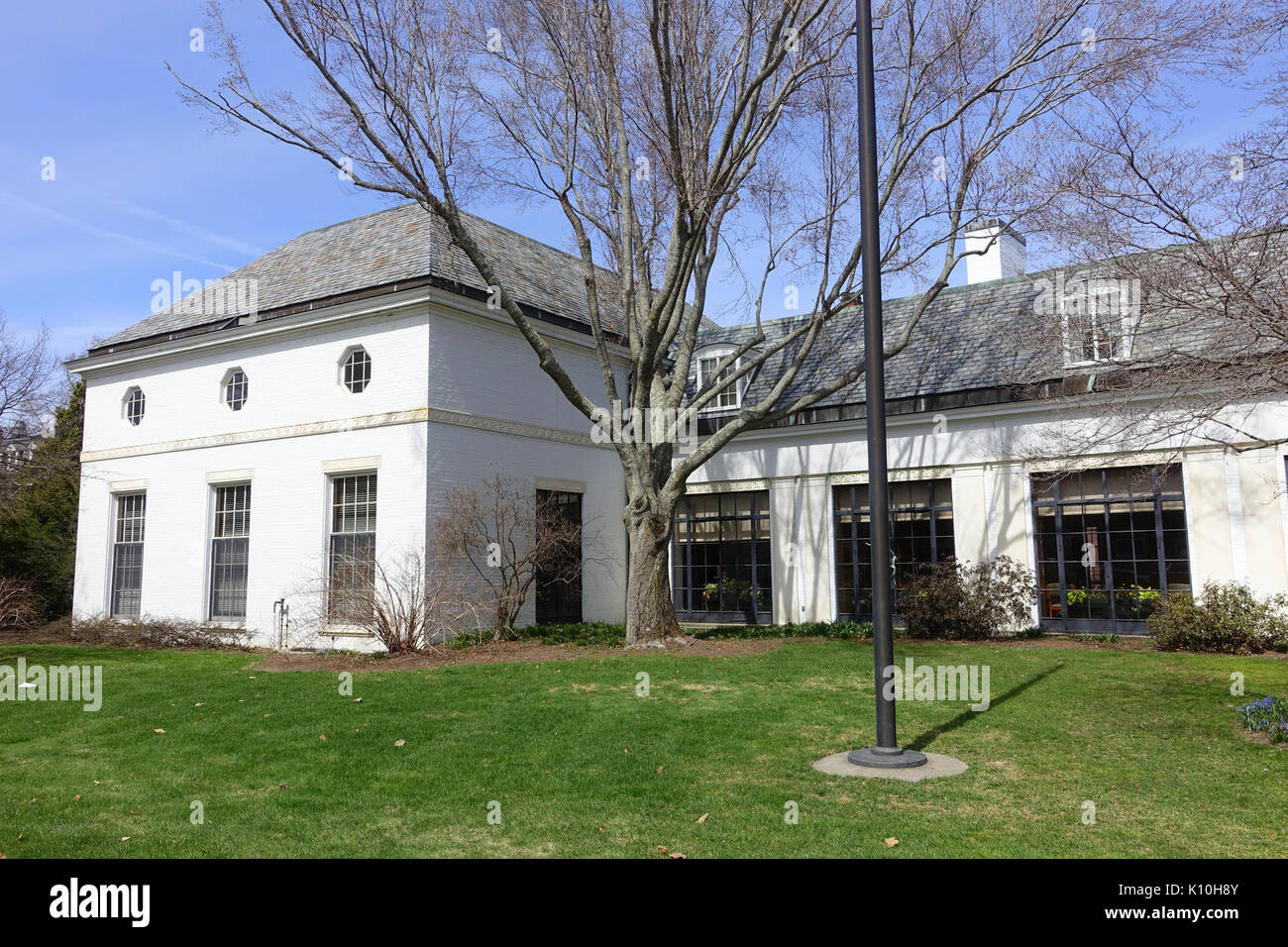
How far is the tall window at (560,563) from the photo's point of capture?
730 inches

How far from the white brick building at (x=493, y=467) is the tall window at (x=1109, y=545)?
0.04m

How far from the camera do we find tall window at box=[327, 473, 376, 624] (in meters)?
16.9

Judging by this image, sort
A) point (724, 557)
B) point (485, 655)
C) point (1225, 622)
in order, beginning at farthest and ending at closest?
point (724, 557)
point (485, 655)
point (1225, 622)

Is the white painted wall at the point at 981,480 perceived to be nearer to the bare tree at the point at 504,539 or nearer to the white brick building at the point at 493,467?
the white brick building at the point at 493,467

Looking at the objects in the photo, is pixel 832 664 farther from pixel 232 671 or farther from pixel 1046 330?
pixel 232 671

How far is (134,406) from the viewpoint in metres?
22.0

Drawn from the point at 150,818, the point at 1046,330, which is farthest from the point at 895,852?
the point at 1046,330

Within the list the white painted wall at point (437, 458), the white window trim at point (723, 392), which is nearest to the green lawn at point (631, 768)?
the white painted wall at point (437, 458)

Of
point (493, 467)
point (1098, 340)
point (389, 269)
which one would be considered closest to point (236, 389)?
point (389, 269)

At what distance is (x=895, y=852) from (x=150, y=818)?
5.03 meters

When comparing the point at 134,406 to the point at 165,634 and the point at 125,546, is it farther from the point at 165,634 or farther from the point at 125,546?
the point at 165,634

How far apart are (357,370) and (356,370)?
0.10 feet

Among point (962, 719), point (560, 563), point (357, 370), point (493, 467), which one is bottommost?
point (962, 719)

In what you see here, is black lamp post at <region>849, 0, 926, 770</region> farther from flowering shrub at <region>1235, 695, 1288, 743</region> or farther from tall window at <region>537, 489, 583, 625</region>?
tall window at <region>537, 489, 583, 625</region>
